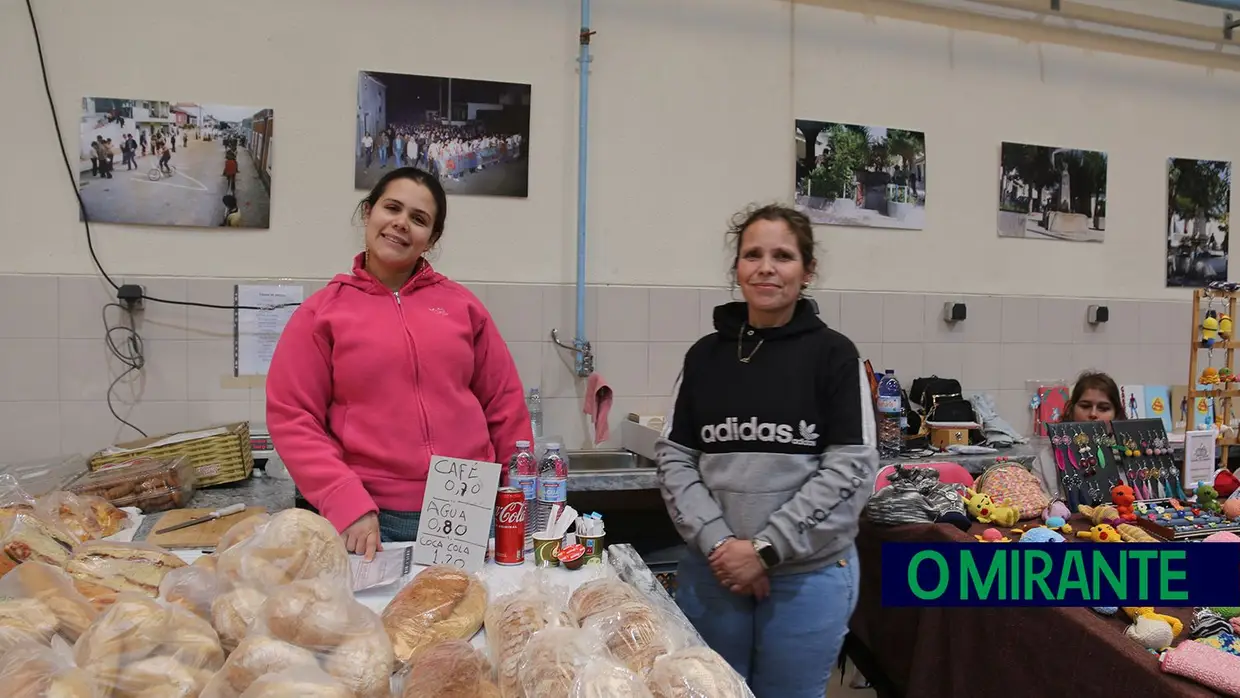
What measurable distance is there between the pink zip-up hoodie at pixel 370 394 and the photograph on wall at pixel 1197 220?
3707 millimetres

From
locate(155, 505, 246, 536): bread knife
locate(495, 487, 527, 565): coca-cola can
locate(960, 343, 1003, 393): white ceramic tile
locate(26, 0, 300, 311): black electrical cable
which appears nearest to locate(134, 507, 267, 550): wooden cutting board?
locate(155, 505, 246, 536): bread knife

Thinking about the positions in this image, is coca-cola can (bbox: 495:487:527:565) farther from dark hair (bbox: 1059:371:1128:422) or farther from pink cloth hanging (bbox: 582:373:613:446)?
dark hair (bbox: 1059:371:1128:422)

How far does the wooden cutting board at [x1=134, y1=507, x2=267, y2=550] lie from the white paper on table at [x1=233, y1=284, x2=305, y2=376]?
0.98m

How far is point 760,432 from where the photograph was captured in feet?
4.55

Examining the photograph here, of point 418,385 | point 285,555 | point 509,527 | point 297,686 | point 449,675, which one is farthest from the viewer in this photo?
point 418,385

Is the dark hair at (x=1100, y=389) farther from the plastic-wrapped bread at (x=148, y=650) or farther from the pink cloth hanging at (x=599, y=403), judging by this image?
the plastic-wrapped bread at (x=148, y=650)

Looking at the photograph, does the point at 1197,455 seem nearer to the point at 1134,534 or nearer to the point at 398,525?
the point at 1134,534

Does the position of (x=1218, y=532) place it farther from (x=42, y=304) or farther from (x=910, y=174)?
(x=42, y=304)

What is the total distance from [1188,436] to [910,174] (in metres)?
1.54

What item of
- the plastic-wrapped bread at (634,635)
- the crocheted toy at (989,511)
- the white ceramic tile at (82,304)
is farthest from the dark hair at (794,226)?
the white ceramic tile at (82,304)

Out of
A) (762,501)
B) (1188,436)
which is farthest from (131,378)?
(1188,436)

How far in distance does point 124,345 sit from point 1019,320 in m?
3.66

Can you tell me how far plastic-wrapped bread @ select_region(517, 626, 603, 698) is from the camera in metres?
0.75

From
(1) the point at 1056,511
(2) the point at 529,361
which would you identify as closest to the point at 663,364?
(2) the point at 529,361
